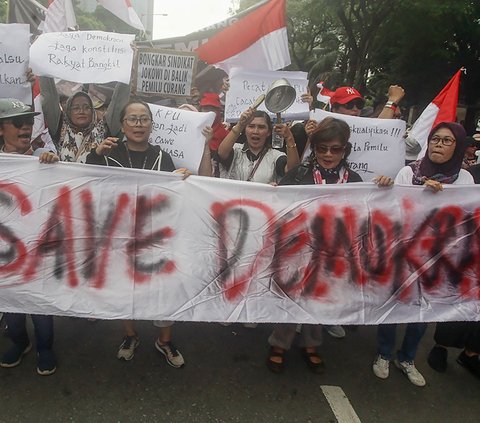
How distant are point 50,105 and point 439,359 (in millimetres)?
3275

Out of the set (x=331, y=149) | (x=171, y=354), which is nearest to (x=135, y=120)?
(x=331, y=149)

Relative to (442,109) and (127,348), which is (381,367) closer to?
(127,348)

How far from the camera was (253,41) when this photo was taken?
4391 mm

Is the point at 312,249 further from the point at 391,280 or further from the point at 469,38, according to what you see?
the point at 469,38

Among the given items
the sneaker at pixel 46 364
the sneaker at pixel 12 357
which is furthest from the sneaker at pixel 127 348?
the sneaker at pixel 12 357

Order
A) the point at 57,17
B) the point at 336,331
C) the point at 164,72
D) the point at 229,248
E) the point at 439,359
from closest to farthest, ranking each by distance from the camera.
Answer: the point at 229,248 → the point at 439,359 → the point at 336,331 → the point at 164,72 → the point at 57,17

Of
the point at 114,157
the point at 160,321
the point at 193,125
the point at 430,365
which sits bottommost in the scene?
the point at 430,365

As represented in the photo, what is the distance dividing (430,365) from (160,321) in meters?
1.85

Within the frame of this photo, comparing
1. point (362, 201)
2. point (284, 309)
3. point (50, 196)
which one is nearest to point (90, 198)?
point (50, 196)

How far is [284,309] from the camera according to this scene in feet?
8.86

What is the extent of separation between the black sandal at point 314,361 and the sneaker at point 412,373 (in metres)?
0.52

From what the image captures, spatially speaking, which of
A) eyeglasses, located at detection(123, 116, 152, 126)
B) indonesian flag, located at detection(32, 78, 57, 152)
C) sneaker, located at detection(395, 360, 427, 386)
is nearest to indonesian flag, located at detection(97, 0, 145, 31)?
indonesian flag, located at detection(32, 78, 57, 152)

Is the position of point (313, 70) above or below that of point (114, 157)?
above

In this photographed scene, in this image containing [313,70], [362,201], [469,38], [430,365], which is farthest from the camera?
[313,70]
